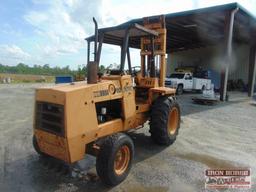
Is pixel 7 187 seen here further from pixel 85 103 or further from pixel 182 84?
pixel 182 84

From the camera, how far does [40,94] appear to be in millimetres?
4551

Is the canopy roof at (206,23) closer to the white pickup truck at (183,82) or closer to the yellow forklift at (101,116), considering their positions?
the white pickup truck at (183,82)

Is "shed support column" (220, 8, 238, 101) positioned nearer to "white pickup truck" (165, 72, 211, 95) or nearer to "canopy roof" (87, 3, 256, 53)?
"canopy roof" (87, 3, 256, 53)

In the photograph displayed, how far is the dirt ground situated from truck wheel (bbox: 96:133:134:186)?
0.17m

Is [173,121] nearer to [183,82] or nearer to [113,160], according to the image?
[113,160]

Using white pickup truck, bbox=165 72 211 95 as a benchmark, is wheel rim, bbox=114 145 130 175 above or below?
below

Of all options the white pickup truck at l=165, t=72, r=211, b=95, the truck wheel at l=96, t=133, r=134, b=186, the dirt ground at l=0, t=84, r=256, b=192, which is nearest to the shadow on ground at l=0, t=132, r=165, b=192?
the dirt ground at l=0, t=84, r=256, b=192

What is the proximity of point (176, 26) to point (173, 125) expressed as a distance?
582 inches

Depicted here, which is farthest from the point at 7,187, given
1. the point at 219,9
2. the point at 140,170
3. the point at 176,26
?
the point at 176,26

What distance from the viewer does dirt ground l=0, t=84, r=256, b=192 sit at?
4539 mm
